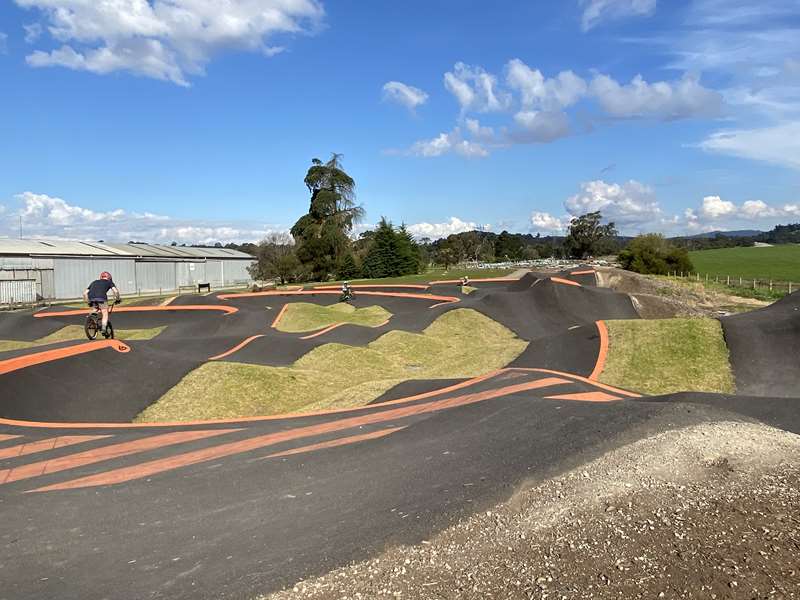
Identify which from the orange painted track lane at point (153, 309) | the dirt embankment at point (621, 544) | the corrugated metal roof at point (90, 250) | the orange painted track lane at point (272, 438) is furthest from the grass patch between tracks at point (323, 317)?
the corrugated metal roof at point (90, 250)

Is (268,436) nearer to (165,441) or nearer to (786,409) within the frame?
(165,441)

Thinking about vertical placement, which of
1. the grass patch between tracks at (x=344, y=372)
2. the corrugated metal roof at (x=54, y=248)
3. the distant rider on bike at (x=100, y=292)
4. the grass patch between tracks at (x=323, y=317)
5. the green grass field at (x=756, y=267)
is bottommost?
the grass patch between tracks at (x=344, y=372)

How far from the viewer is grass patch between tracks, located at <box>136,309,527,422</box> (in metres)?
12.0

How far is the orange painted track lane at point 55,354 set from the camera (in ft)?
36.9

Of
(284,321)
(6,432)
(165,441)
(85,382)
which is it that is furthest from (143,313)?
(165,441)

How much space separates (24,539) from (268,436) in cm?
397

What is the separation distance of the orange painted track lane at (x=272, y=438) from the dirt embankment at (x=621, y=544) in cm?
402

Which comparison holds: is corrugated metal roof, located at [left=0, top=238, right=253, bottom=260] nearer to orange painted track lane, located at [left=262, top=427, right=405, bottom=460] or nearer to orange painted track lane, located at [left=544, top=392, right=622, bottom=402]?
orange painted track lane, located at [left=262, top=427, right=405, bottom=460]

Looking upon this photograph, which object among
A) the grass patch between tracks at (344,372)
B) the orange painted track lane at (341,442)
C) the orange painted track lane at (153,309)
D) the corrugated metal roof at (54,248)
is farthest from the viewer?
the corrugated metal roof at (54,248)

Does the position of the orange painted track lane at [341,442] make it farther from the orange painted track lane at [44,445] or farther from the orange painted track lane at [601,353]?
the orange painted track lane at [601,353]

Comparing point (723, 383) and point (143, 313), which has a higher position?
point (143, 313)

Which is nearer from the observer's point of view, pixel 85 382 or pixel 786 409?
pixel 786 409

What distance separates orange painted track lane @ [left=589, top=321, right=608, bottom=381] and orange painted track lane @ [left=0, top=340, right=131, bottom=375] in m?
12.4

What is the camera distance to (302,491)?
5754 mm
